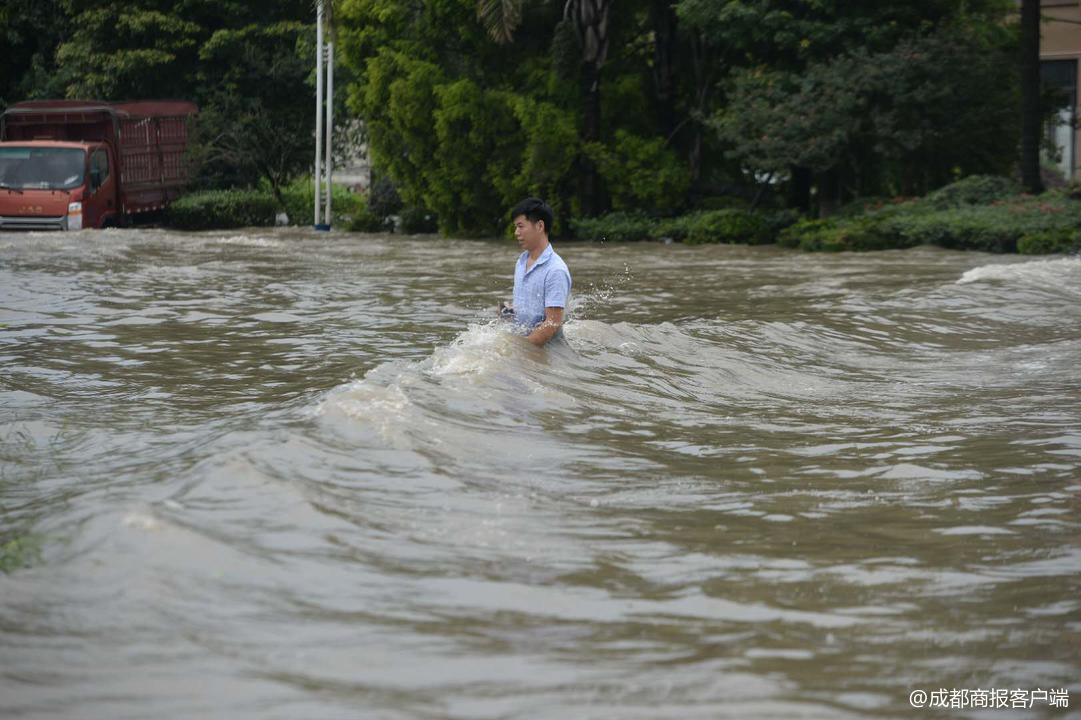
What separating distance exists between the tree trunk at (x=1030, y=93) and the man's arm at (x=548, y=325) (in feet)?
65.5

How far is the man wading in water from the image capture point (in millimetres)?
10312

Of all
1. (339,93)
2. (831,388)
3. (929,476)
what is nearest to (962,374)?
(831,388)

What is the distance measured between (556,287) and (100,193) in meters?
23.0

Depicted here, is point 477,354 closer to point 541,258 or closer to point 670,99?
point 541,258

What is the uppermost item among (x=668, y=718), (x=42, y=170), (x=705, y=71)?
(x=705, y=71)

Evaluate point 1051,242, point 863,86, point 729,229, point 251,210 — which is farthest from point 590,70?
point 1051,242

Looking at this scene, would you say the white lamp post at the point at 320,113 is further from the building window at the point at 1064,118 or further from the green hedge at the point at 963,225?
the building window at the point at 1064,118

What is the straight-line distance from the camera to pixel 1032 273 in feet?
65.3

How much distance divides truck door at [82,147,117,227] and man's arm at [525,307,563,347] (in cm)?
2176

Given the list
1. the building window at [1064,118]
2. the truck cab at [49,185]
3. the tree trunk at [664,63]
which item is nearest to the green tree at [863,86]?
the tree trunk at [664,63]

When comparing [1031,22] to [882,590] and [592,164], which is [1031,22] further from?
[882,590]

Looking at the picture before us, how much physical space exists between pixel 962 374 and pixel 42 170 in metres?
23.0

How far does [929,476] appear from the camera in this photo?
24.0 ft

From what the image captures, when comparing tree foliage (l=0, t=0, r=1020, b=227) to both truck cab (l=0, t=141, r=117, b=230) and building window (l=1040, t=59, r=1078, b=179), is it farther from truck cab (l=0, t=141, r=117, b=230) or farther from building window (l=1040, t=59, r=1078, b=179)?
truck cab (l=0, t=141, r=117, b=230)
